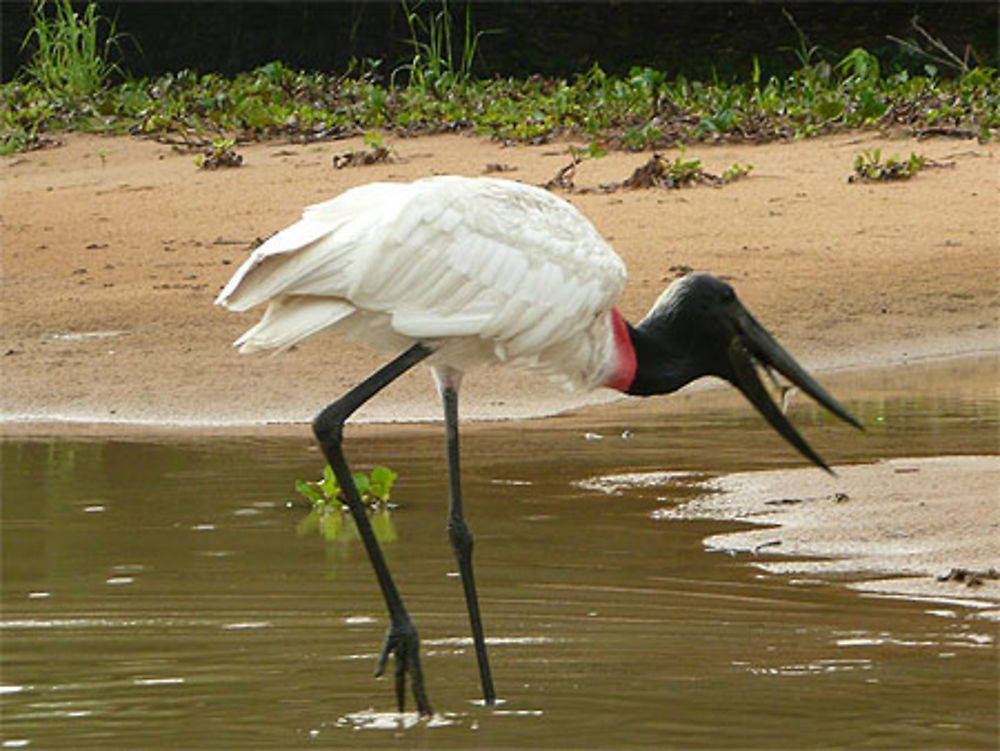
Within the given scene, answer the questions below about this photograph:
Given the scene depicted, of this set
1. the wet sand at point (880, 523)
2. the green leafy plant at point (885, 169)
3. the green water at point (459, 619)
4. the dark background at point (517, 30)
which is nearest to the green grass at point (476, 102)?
the dark background at point (517, 30)

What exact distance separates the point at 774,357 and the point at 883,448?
2275 millimetres

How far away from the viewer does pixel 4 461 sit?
23.6 feet

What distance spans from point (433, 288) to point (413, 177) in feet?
23.5

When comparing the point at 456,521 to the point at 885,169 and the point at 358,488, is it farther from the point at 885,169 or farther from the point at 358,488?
the point at 885,169

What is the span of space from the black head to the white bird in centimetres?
10

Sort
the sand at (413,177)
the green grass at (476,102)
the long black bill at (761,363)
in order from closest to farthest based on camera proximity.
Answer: the long black bill at (761,363) → the sand at (413,177) → the green grass at (476,102)

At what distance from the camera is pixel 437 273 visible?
436cm

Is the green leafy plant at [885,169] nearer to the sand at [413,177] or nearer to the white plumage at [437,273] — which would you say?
the sand at [413,177]

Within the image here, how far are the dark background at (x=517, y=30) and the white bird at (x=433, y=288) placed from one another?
36.5ft

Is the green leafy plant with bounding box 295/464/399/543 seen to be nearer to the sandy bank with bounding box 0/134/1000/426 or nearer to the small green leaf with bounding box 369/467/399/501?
the small green leaf with bounding box 369/467/399/501

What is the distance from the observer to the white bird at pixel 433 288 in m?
4.28

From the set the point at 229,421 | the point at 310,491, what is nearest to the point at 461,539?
the point at 310,491

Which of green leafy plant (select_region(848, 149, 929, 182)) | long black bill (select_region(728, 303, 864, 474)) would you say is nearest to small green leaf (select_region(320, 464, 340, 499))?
long black bill (select_region(728, 303, 864, 474))

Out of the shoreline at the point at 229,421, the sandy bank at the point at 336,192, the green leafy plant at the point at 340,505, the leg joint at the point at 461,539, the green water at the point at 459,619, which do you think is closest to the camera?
the green water at the point at 459,619
